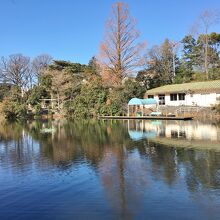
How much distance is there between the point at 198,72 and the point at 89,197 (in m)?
38.4

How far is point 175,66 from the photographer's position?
44656 millimetres

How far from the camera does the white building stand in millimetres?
32031

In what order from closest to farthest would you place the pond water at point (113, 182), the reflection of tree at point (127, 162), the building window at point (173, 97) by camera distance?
the pond water at point (113, 182) < the reflection of tree at point (127, 162) < the building window at point (173, 97)

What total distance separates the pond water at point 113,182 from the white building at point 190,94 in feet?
62.5

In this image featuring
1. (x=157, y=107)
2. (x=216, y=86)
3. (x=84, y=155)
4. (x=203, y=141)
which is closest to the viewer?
(x=84, y=155)

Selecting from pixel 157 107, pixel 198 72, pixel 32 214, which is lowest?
pixel 32 214

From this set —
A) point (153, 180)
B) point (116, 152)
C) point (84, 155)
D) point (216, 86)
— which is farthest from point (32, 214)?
point (216, 86)

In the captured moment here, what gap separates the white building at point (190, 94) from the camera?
32.0 metres

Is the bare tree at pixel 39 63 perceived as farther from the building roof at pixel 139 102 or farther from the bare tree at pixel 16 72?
the building roof at pixel 139 102

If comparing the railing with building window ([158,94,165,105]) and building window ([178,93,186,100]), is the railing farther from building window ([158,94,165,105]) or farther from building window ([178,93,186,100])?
building window ([158,94,165,105])

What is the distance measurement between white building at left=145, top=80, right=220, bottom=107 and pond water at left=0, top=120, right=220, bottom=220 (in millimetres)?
19053

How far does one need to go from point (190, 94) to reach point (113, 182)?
27.3 m

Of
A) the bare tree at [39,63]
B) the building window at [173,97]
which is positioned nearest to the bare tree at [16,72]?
the bare tree at [39,63]

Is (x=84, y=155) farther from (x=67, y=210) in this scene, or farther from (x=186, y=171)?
(x=67, y=210)
